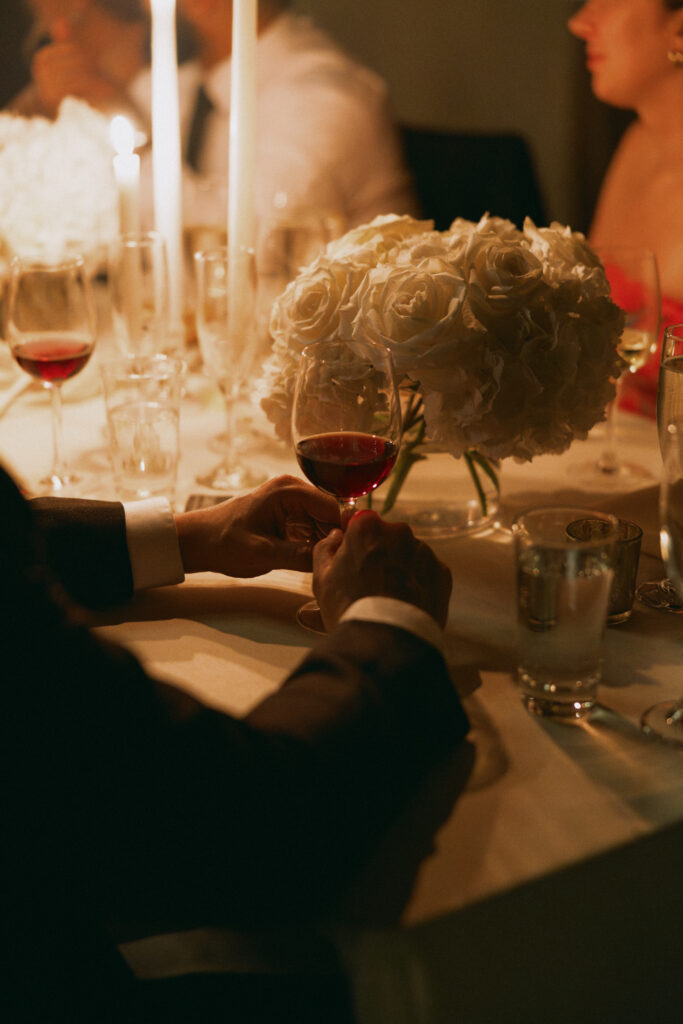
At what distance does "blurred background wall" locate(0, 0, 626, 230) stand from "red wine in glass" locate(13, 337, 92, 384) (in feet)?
6.14

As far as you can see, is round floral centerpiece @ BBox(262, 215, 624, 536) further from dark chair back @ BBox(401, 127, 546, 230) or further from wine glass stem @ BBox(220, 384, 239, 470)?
dark chair back @ BBox(401, 127, 546, 230)

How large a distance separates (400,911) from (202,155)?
2.94 m

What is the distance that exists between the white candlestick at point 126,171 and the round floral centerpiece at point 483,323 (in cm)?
81

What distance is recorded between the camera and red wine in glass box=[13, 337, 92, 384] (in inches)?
56.7

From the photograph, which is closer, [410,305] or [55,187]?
[410,305]

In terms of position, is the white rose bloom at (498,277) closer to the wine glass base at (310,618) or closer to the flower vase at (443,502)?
the flower vase at (443,502)

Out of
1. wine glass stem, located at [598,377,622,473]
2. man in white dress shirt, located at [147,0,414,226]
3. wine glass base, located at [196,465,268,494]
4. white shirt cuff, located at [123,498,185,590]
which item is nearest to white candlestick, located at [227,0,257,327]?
wine glass base, located at [196,465,268,494]

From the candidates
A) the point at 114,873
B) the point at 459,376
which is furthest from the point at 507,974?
the point at 459,376

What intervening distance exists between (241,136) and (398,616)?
0.87 metres

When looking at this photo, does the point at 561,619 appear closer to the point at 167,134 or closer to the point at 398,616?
the point at 398,616

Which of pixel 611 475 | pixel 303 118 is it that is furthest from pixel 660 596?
pixel 303 118

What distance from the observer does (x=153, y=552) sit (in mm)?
1092

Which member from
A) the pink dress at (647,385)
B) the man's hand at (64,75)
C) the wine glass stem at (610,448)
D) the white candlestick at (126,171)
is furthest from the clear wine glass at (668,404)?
the man's hand at (64,75)

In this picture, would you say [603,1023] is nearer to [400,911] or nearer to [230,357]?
[400,911]
